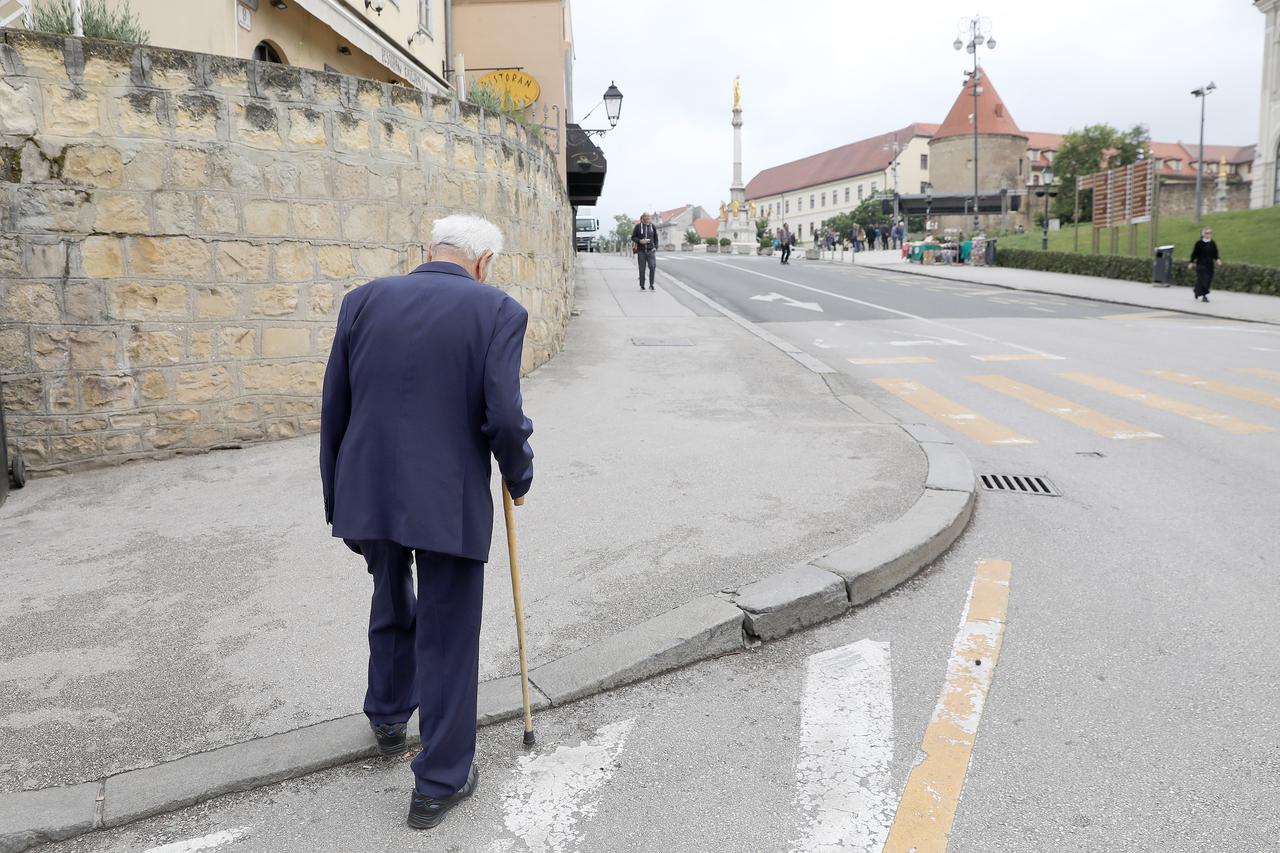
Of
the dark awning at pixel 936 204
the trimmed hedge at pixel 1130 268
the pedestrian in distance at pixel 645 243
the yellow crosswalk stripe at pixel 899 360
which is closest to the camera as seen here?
the yellow crosswalk stripe at pixel 899 360

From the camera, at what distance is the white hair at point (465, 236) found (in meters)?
2.94

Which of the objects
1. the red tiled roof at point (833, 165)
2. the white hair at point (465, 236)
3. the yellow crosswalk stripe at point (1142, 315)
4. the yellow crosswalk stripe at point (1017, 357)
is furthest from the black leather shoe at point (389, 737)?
the red tiled roof at point (833, 165)

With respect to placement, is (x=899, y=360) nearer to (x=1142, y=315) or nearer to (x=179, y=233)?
(x=179, y=233)

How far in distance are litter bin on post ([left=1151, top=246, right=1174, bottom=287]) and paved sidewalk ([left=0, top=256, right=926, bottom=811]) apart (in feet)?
74.7

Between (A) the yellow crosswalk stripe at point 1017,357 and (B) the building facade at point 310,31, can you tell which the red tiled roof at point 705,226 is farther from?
(A) the yellow crosswalk stripe at point 1017,357

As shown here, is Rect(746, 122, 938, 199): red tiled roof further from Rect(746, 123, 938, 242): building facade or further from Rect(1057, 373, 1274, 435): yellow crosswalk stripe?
Rect(1057, 373, 1274, 435): yellow crosswalk stripe

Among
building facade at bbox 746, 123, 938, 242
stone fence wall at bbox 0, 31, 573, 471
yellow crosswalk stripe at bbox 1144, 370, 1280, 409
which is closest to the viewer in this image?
stone fence wall at bbox 0, 31, 573, 471

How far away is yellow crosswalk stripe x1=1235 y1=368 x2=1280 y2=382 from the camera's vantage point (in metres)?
11.2

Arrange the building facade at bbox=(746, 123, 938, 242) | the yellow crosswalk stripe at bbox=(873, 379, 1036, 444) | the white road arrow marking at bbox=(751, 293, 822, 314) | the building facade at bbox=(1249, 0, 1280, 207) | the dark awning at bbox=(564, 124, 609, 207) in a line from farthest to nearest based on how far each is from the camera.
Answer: the building facade at bbox=(746, 123, 938, 242), the building facade at bbox=(1249, 0, 1280, 207), the dark awning at bbox=(564, 124, 609, 207), the white road arrow marking at bbox=(751, 293, 822, 314), the yellow crosswalk stripe at bbox=(873, 379, 1036, 444)

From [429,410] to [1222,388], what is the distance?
10.4 metres

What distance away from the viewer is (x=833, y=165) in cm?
12675

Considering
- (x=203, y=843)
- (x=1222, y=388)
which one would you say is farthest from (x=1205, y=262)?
(x=203, y=843)

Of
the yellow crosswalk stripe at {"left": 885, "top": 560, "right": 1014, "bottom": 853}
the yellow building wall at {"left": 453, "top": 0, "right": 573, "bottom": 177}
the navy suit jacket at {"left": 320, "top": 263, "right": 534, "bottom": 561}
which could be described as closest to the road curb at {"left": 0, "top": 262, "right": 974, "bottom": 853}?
the yellow crosswalk stripe at {"left": 885, "top": 560, "right": 1014, "bottom": 853}

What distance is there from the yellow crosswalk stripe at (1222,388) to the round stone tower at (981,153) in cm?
8365
